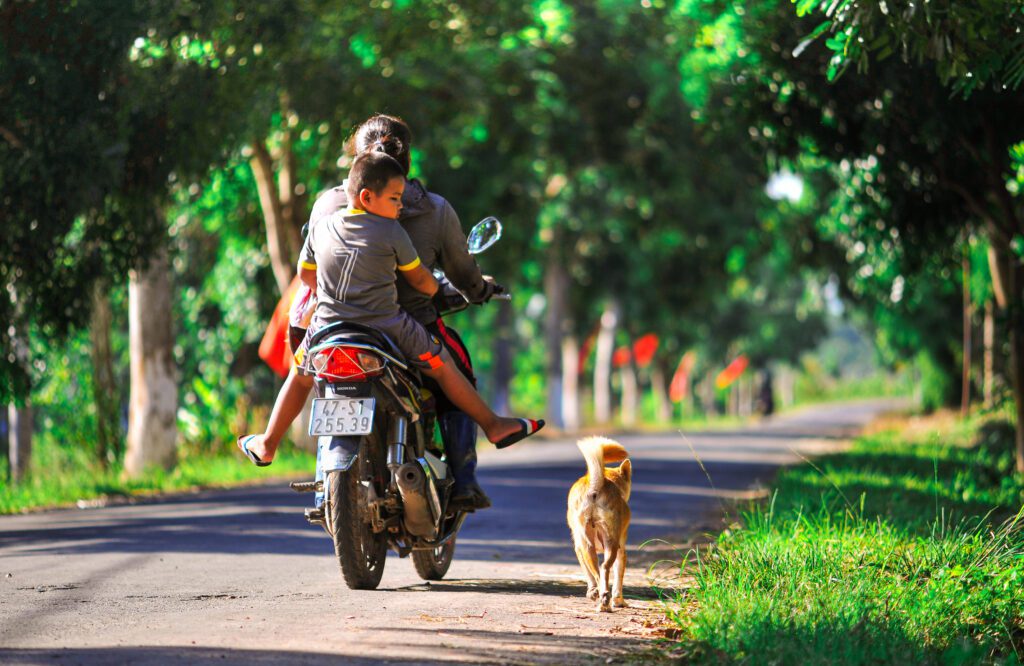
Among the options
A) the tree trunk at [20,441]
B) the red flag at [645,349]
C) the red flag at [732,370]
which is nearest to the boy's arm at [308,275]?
the tree trunk at [20,441]

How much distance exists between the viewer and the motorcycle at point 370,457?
6.44 metres

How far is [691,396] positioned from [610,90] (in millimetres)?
49772

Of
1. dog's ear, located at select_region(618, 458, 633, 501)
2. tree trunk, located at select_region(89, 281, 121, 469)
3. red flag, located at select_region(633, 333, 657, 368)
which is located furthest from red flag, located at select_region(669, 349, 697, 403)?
dog's ear, located at select_region(618, 458, 633, 501)

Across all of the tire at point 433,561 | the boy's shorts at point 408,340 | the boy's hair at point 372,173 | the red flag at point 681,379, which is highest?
the red flag at point 681,379

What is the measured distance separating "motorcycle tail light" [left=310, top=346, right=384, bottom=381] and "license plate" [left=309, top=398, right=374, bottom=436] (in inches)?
4.1

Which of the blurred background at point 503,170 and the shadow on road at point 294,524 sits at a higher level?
the blurred background at point 503,170

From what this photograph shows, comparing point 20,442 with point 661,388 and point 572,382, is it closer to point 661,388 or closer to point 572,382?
point 572,382

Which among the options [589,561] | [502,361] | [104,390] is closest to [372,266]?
[589,561]

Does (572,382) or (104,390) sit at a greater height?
(572,382)

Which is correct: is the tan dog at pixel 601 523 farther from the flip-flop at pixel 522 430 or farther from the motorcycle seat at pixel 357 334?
the motorcycle seat at pixel 357 334

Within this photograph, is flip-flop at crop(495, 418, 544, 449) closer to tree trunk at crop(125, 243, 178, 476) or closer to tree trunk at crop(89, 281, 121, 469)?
tree trunk at crop(125, 243, 178, 476)

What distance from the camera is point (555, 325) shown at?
112 feet

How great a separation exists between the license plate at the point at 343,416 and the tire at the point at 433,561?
3.37 ft

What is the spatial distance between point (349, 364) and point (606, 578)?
1463 millimetres
